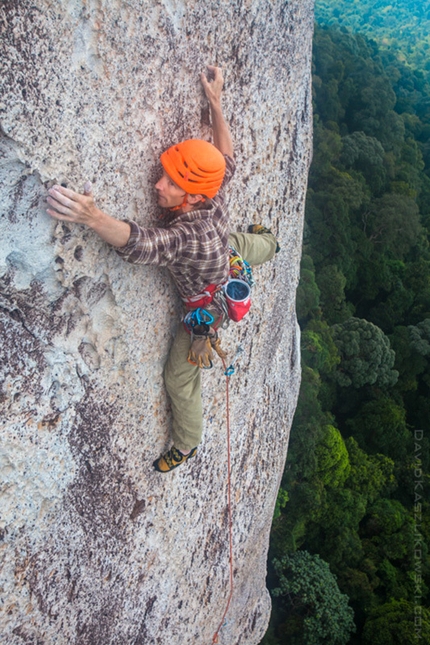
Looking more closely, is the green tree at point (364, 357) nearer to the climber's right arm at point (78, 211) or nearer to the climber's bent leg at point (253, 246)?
the climber's bent leg at point (253, 246)

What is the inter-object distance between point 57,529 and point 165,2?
315 cm

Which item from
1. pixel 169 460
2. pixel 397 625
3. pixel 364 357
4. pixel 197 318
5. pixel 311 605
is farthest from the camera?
pixel 364 357

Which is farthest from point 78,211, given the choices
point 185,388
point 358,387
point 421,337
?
point 421,337

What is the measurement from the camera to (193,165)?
2.86 m

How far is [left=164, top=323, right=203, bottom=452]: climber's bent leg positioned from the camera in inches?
146

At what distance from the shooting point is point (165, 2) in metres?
3.02

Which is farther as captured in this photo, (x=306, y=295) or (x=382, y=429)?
(x=306, y=295)

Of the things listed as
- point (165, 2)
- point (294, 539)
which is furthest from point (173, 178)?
point (294, 539)

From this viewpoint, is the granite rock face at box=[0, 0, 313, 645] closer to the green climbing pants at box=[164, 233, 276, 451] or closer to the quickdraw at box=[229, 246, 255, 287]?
the green climbing pants at box=[164, 233, 276, 451]

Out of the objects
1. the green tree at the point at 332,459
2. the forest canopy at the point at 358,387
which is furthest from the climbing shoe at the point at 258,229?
the green tree at the point at 332,459

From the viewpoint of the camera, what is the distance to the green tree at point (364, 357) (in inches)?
702

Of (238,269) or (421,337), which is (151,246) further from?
(421,337)

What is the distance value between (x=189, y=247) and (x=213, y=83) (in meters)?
1.29

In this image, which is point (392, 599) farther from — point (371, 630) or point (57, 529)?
point (57, 529)
